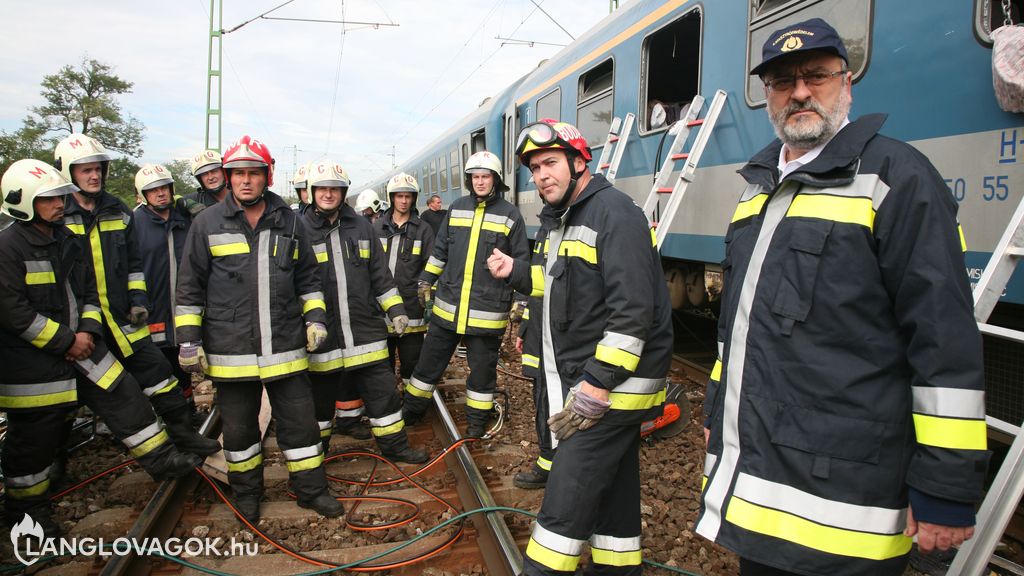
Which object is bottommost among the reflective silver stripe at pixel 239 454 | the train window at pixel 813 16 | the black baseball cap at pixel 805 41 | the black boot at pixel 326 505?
the black boot at pixel 326 505

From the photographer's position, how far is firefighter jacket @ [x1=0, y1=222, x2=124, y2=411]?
327 cm

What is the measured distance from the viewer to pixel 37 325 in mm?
3309

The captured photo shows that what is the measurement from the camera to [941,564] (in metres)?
2.43

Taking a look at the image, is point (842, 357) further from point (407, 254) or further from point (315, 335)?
point (407, 254)

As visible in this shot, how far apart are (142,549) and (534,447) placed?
261cm

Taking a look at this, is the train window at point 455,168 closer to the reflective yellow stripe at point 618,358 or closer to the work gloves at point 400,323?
the work gloves at point 400,323

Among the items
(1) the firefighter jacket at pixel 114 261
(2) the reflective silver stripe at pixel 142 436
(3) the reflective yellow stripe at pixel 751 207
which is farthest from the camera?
(1) the firefighter jacket at pixel 114 261

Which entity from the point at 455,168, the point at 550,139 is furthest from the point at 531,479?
the point at 455,168

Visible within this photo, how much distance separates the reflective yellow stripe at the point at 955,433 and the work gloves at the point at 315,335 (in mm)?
3177

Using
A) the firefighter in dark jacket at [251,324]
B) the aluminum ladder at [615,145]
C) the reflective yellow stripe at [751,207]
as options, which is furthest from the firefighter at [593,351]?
the aluminum ladder at [615,145]

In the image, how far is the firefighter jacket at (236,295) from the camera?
345 cm

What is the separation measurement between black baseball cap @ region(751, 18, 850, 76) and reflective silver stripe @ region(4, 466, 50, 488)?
14.1 feet

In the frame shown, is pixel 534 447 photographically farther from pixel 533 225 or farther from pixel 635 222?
pixel 533 225

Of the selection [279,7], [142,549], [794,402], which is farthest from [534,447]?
[279,7]
